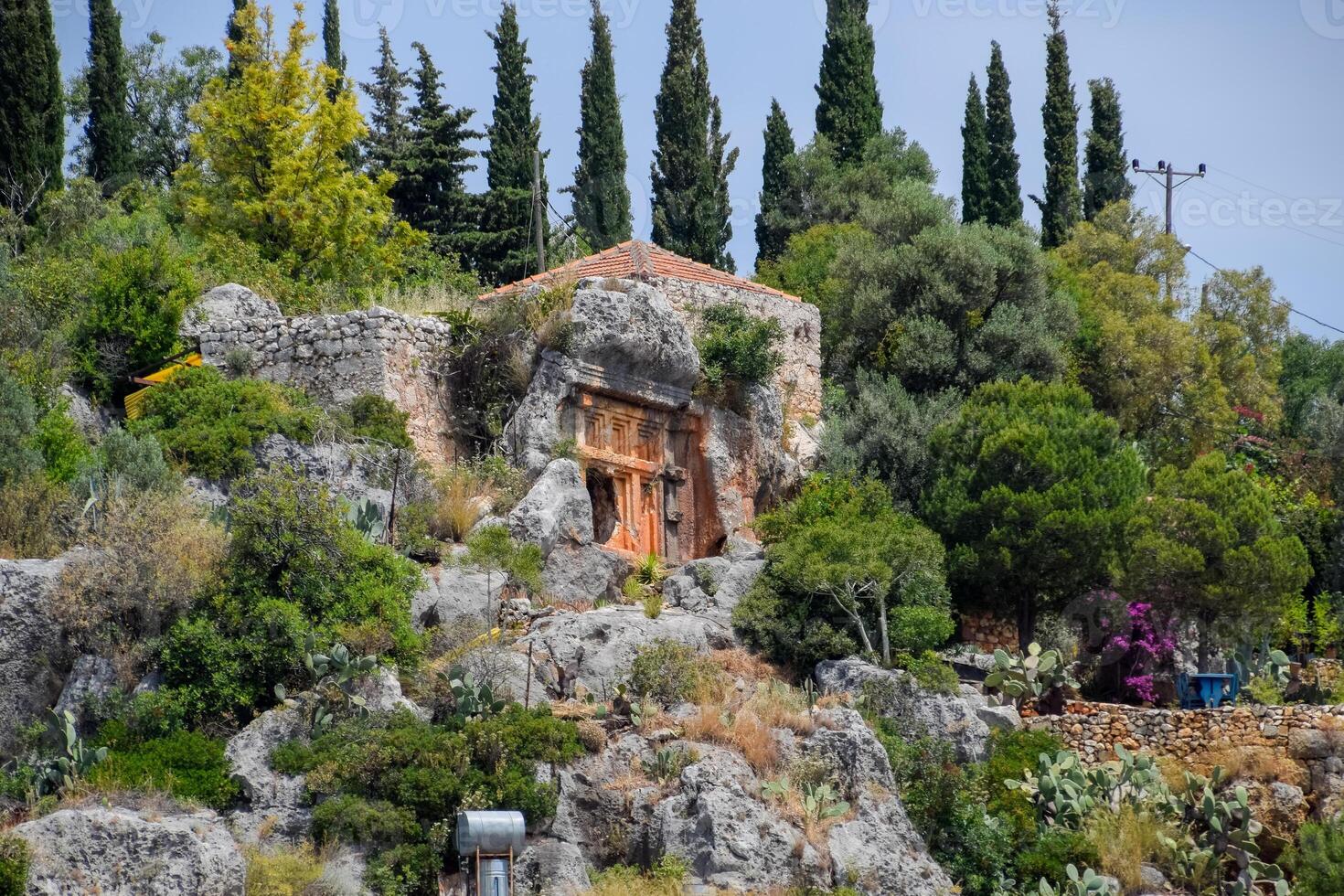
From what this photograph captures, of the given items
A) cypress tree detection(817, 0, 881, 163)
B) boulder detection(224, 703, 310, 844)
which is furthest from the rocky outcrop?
cypress tree detection(817, 0, 881, 163)

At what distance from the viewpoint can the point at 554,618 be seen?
80.5 feet

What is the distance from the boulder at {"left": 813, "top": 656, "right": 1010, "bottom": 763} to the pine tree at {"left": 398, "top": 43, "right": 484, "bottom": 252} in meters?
19.2

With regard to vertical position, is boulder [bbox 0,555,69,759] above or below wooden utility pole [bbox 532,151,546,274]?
below

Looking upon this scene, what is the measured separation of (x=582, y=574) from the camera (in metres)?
26.4

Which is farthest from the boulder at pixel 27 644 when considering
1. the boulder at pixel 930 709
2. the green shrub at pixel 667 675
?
the boulder at pixel 930 709

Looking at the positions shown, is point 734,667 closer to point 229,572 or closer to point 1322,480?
point 229,572

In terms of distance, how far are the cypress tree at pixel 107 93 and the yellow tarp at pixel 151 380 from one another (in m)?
14.1

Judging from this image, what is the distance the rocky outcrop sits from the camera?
20.6 meters

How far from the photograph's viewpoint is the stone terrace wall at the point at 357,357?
2833 centimetres

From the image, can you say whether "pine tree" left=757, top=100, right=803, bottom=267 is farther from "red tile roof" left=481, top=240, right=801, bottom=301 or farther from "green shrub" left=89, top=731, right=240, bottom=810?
"green shrub" left=89, top=731, right=240, bottom=810

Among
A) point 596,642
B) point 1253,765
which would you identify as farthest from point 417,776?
point 1253,765

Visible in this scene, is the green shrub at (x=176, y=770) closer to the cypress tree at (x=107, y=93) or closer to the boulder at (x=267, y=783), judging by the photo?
the boulder at (x=267, y=783)

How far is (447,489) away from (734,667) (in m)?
4.97

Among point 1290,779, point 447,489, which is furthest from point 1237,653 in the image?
point 447,489
